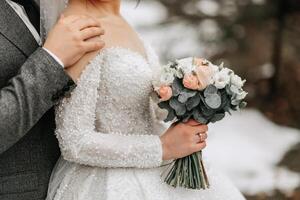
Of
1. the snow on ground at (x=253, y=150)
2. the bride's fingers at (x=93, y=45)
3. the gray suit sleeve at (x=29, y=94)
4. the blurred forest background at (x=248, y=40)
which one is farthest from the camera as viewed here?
the blurred forest background at (x=248, y=40)

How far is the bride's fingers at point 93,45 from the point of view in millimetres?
2016

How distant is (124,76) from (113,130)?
0.18 m

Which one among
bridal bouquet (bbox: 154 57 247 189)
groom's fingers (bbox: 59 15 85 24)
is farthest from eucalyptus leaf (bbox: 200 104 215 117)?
groom's fingers (bbox: 59 15 85 24)

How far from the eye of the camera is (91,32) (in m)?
2.03

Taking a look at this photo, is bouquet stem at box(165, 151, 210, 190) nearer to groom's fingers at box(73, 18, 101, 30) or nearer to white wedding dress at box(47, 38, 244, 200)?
white wedding dress at box(47, 38, 244, 200)

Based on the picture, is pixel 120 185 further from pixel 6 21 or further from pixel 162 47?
pixel 162 47

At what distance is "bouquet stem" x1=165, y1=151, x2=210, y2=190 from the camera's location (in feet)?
7.06

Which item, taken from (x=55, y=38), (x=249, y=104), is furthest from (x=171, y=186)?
(x=249, y=104)

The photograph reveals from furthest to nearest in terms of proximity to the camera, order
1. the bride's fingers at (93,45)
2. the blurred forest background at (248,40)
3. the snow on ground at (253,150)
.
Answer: the blurred forest background at (248,40) → the snow on ground at (253,150) → the bride's fingers at (93,45)

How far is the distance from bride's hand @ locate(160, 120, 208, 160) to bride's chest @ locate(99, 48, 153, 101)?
152mm

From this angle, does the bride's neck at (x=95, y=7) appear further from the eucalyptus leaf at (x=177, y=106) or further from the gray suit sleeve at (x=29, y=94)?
the eucalyptus leaf at (x=177, y=106)

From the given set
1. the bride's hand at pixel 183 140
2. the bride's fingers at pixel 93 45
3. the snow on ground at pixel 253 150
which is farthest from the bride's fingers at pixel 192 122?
the snow on ground at pixel 253 150

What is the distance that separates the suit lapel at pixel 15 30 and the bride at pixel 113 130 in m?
0.08

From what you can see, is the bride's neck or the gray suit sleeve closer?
the gray suit sleeve
